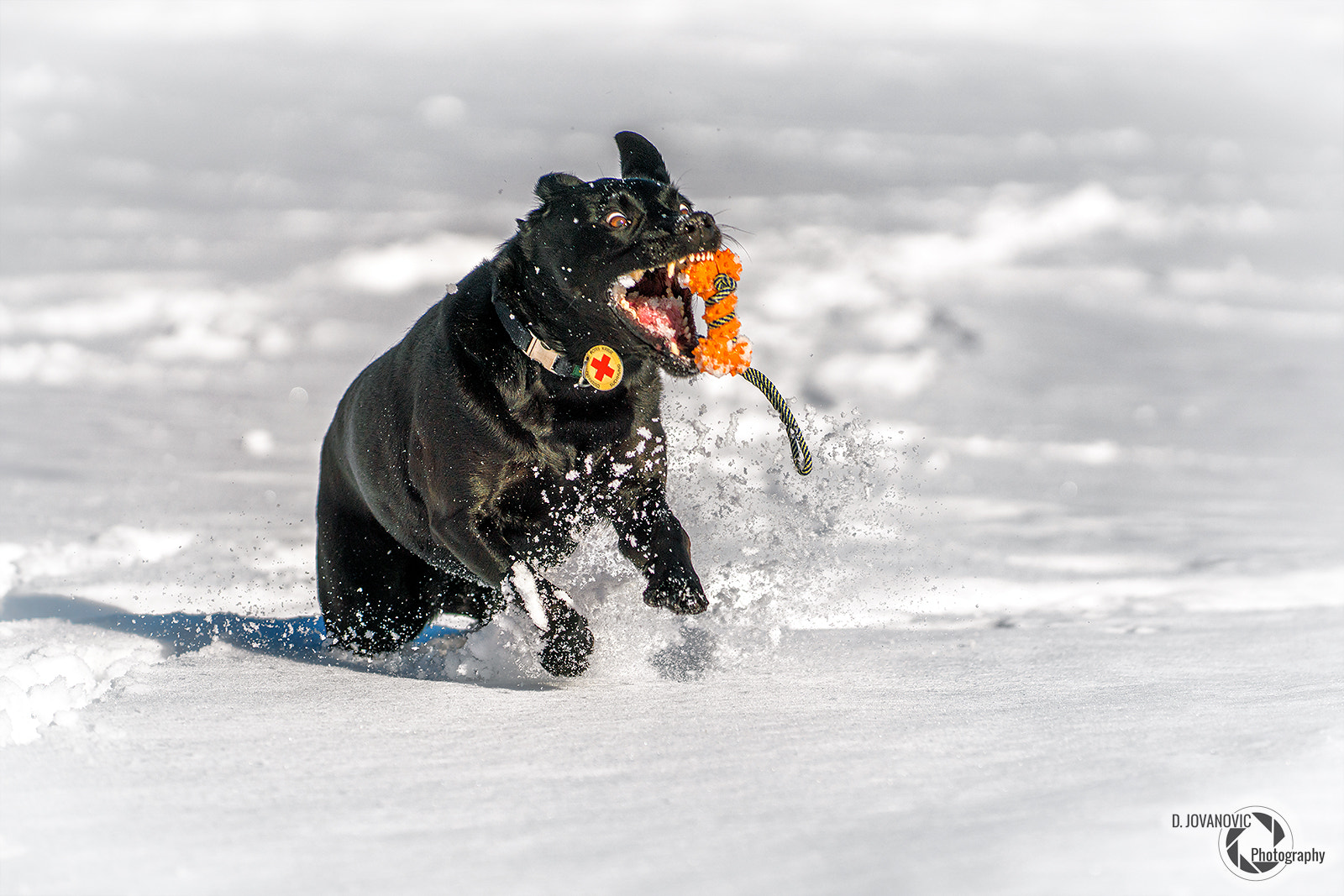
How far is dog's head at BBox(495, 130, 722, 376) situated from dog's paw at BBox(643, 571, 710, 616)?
65 centimetres

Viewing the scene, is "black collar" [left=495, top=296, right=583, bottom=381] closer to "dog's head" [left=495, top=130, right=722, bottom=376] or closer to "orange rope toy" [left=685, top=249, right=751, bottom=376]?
"dog's head" [left=495, top=130, right=722, bottom=376]

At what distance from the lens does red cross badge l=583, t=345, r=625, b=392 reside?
3.14m

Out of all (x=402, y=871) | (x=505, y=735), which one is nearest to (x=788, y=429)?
(x=505, y=735)

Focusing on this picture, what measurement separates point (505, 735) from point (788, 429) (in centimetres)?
146

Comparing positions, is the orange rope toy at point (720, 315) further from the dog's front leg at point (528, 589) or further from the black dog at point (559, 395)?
the dog's front leg at point (528, 589)

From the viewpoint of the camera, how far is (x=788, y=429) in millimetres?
3428

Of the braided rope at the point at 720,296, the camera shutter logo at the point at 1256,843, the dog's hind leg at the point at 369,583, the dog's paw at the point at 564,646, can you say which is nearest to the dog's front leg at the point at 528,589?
the dog's paw at the point at 564,646

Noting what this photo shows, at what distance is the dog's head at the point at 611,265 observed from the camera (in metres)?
3.07

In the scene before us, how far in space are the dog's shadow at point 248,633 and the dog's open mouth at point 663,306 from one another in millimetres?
1022

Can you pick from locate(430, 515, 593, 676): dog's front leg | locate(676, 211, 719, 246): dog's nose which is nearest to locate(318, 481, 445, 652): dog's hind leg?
locate(430, 515, 593, 676): dog's front leg

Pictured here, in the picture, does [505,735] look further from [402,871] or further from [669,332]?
[669,332]

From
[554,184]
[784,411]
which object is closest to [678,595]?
[784,411]

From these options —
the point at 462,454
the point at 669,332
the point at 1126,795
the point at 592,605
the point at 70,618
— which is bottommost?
the point at 70,618

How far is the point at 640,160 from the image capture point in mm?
3465
